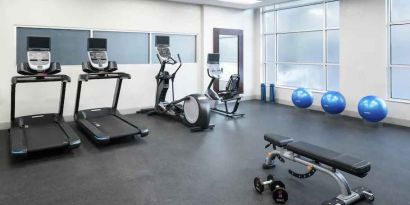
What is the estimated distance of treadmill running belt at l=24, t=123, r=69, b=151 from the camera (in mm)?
4172

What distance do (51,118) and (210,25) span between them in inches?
186

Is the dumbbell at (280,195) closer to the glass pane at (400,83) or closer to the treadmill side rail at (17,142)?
the treadmill side rail at (17,142)

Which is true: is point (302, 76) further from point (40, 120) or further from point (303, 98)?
point (40, 120)

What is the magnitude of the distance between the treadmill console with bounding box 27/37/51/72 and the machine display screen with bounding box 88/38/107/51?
688 millimetres

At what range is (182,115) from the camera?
20.7 ft

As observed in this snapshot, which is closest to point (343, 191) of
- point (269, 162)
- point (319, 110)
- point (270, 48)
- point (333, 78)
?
point (269, 162)

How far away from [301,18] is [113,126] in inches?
225

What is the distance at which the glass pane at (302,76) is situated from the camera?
7.71 m

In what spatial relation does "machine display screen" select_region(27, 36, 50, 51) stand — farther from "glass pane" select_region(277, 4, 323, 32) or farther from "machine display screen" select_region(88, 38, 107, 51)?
"glass pane" select_region(277, 4, 323, 32)

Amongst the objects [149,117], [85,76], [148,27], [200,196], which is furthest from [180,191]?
[148,27]

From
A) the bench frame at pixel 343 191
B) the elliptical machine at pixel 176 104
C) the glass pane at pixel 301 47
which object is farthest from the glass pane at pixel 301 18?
the bench frame at pixel 343 191

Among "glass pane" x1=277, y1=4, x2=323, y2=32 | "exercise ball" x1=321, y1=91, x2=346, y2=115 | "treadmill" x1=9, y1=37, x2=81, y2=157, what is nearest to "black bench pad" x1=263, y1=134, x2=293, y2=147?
"treadmill" x1=9, y1=37, x2=81, y2=157

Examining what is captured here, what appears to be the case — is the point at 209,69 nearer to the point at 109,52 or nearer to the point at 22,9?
the point at 109,52

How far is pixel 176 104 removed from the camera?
255 inches
